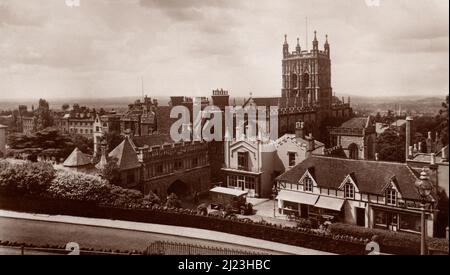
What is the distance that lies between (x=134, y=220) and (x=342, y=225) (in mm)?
10564

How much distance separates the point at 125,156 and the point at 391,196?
16.2 meters

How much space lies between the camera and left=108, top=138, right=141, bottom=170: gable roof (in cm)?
2513

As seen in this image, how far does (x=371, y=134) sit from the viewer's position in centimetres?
3519

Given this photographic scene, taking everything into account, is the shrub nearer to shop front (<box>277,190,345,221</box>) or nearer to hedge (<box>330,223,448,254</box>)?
shop front (<box>277,190,345,221</box>)

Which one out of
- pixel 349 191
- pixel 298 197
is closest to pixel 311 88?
pixel 298 197

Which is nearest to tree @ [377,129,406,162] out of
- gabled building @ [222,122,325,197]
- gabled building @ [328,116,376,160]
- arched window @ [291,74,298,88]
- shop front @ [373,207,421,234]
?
gabled building @ [328,116,376,160]

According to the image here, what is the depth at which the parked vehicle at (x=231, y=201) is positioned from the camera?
24453 mm

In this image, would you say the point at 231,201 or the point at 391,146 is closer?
the point at 231,201

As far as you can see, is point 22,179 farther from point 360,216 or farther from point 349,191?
point 360,216

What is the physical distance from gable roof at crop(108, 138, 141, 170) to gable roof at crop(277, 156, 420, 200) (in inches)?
386

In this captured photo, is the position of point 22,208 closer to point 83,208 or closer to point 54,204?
point 54,204

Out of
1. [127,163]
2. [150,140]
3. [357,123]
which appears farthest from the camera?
[357,123]

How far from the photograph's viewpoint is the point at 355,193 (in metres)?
21.3
